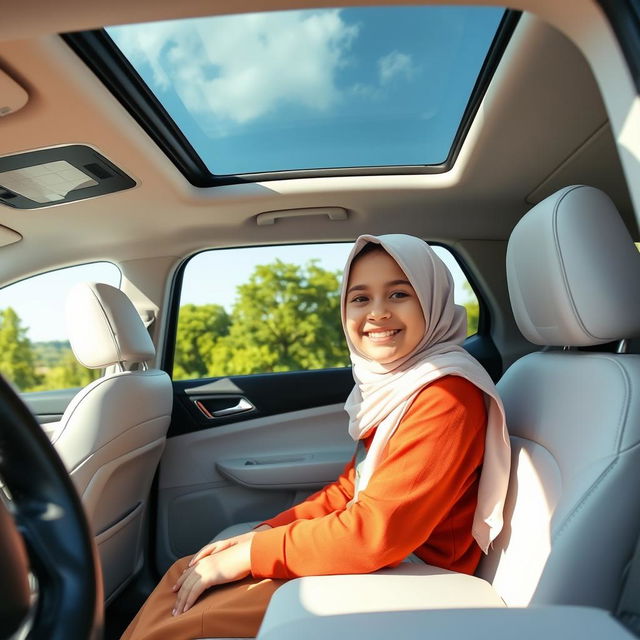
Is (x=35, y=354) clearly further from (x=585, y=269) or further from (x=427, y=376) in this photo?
(x=585, y=269)

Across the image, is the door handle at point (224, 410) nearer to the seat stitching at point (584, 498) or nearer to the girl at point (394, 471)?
the girl at point (394, 471)

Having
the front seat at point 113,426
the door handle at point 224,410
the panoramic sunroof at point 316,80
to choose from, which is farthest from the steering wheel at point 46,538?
the door handle at point 224,410

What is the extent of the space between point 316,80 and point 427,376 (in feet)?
3.33

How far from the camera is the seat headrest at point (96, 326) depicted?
2.22 m

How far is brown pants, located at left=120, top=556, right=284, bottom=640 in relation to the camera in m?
1.24

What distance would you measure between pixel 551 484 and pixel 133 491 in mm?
1663

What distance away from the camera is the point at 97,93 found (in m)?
1.60

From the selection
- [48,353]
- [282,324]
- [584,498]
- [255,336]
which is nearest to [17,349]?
[48,353]

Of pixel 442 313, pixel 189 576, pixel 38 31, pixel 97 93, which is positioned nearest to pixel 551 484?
pixel 442 313

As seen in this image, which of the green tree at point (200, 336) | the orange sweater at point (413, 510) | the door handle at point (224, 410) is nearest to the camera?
the orange sweater at point (413, 510)

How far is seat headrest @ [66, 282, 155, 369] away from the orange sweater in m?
1.17

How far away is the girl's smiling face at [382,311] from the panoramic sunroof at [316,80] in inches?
23.7

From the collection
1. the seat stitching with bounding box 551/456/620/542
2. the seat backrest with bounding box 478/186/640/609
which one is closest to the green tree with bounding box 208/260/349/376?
the seat backrest with bounding box 478/186/640/609

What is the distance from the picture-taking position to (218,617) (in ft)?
4.09
